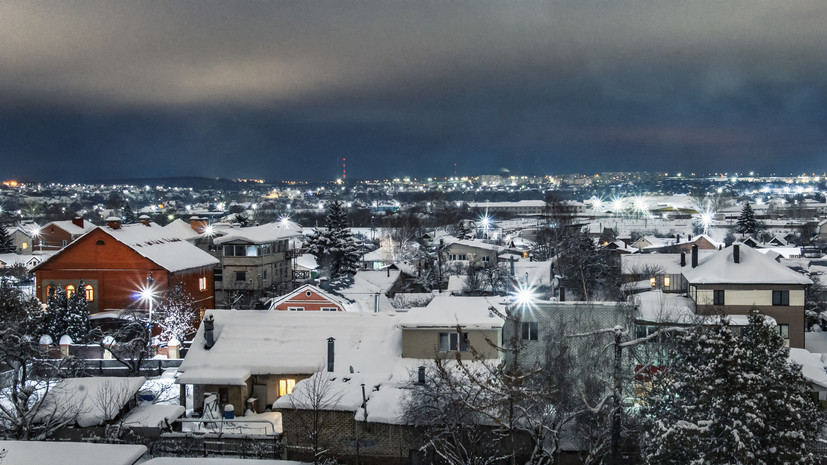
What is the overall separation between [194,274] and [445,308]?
19.1m

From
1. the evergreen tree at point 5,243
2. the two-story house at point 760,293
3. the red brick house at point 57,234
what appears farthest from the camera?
the red brick house at point 57,234

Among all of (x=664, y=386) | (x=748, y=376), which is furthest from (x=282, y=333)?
(x=748, y=376)

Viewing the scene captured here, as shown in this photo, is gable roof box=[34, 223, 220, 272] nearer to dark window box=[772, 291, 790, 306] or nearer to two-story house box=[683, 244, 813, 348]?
two-story house box=[683, 244, 813, 348]

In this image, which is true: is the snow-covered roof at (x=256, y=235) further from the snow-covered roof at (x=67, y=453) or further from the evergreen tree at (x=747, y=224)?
the evergreen tree at (x=747, y=224)

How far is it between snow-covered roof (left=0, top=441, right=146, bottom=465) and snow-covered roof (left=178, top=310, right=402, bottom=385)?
25.1ft

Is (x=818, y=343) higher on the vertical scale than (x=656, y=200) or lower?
lower

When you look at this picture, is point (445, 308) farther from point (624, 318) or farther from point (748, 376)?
point (748, 376)

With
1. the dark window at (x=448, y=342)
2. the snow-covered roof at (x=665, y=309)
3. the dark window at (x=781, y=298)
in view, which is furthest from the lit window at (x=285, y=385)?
the dark window at (x=781, y=298)

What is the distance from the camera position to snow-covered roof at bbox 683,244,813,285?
2634 centimetres

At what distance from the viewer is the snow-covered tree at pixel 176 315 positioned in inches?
1142

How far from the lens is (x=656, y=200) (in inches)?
5974

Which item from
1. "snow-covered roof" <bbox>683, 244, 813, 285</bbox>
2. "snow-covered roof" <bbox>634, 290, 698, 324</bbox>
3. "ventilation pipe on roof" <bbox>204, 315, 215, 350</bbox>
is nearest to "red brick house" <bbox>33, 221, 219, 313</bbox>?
"ventilation pipe on roof" <bbox>204, 315, 215, 350</bbox>

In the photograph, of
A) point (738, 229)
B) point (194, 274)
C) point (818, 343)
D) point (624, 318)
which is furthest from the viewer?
point (738, 229)

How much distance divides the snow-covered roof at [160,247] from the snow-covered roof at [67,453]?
897 inches
